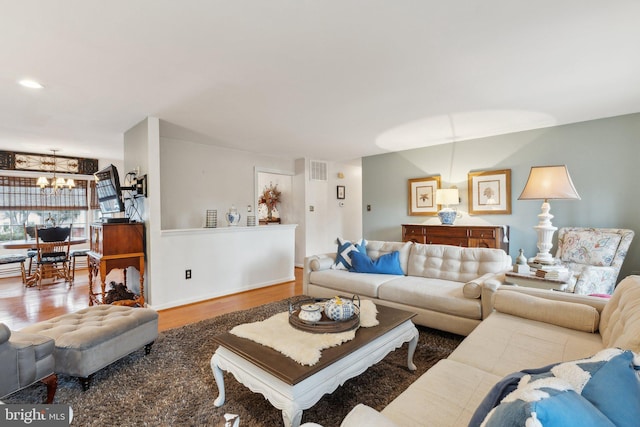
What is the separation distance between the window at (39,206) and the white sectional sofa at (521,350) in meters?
7.53

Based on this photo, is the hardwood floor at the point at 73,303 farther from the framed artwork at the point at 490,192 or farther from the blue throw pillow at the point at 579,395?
the blue throw pillow at the point at 579,395

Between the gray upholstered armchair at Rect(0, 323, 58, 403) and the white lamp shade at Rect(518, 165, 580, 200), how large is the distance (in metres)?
3.64

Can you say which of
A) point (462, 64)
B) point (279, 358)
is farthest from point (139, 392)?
point (462, 64)

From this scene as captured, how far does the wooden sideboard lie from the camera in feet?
13.4

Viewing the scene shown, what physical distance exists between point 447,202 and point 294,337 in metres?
3.84

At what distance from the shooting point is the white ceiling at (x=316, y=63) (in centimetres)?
172

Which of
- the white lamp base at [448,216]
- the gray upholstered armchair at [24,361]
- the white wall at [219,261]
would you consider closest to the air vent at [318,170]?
the white wall at [219,261]

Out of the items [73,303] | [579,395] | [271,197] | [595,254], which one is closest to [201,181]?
[271,197]

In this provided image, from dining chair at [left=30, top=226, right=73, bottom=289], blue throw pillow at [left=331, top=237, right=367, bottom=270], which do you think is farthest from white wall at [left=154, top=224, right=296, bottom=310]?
dining chair at [left=30, top=226, right=73, bottom=289]

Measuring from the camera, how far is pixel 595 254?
3.31 m

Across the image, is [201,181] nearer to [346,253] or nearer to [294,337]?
[346,253]

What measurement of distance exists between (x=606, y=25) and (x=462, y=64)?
824 mm

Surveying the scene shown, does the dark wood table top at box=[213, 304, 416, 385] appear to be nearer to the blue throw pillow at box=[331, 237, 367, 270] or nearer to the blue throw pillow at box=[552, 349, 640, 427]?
the blue throw pillow at box=[552, 349, 640, 427]

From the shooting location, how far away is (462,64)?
7.63ft
